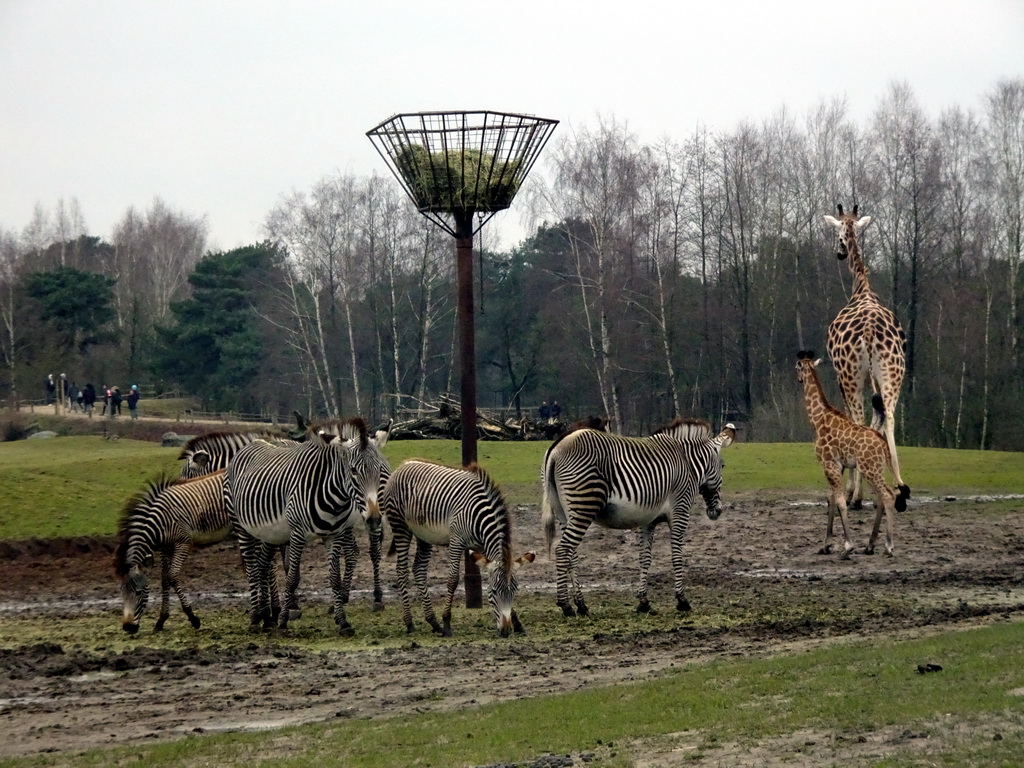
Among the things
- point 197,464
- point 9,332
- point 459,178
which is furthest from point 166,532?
Result: point 9,332

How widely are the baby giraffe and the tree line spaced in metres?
24.0

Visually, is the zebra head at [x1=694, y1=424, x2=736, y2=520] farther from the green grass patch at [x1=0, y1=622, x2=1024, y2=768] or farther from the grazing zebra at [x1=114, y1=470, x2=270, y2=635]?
the green grass patch at [x1=0, y1=622, x2=1024, y2=768]

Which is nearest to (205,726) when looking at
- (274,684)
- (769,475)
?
(274,684)

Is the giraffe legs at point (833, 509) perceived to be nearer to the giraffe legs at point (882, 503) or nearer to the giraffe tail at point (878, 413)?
the giraffe legs at point (882, 503)

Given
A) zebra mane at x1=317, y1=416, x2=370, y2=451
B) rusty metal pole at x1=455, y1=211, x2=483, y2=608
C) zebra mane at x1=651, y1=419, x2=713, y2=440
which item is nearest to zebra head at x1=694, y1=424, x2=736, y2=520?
zebra mane at x1=651, y1=419, x2=713, y2=440

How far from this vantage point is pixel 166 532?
1568 centimetres

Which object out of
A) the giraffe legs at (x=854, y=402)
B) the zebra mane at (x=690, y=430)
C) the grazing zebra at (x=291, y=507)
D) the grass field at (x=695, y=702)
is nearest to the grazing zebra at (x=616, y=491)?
the zebra mane at (x=690, y=430)

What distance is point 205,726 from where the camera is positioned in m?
10.0

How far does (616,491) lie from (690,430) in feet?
6.21

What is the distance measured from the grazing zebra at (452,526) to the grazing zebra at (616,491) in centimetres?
145

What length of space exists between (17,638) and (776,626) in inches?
329

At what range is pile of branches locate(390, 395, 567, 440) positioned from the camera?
34344mm

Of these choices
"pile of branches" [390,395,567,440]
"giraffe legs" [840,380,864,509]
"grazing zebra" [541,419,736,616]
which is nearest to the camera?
"grazing zebra" [541,419,736,616]

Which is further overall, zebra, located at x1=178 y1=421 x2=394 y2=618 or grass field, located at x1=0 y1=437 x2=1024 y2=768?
zebra, located at x1=178 y1=421 x2=394 y2=618
